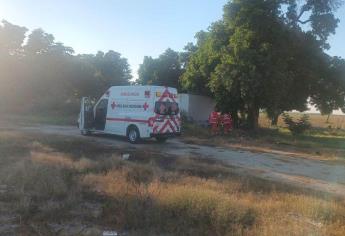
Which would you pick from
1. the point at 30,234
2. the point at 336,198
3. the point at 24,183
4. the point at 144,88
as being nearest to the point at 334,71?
the point at 144,88

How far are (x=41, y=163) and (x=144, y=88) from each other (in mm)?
8415

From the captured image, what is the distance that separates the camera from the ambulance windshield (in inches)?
778

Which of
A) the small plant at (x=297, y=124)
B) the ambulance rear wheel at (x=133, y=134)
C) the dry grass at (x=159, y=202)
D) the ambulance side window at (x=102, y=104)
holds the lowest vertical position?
the dry grass at (x=159, y=202)

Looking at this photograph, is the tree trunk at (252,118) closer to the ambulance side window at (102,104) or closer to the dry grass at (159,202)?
the ambulance side window at (102,104)

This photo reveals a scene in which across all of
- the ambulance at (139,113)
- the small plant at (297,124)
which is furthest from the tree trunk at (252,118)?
the ambulance at (139,113)

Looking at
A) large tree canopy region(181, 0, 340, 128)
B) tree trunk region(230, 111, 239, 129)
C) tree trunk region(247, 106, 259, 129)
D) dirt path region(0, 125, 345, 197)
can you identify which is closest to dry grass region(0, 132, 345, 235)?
dirt path region(0, 125, 345, 197)

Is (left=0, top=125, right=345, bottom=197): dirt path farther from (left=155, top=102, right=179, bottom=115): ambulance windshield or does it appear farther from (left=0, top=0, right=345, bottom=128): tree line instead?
(left=0, top=0, right=345, bottom=128): tree line

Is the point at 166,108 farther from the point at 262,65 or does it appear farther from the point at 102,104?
the point at 262,65

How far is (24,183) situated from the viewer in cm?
974

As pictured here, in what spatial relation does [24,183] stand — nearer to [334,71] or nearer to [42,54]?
[334,71]

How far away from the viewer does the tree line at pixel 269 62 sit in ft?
93.1

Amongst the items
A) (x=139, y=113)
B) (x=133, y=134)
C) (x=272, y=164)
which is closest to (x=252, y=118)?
(x=133, y=134)

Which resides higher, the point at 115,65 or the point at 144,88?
the point at 115,65

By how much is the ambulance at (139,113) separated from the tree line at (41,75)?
66.9 feet
